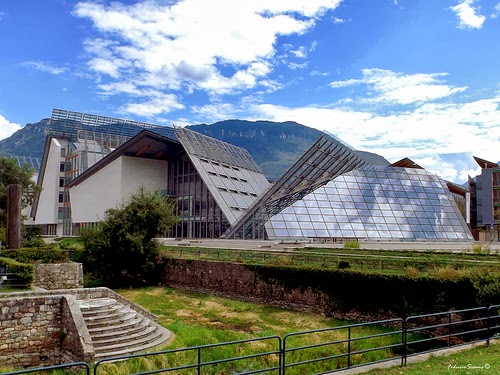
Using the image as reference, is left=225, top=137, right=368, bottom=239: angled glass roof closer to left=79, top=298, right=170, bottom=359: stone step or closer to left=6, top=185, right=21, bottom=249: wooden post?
left=6, top=185, right=21, bottom=249: wooden post

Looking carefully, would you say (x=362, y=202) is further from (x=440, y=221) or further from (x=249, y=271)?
(x=249, y=271)

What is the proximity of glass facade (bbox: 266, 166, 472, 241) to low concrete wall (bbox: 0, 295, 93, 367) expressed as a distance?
2435cm

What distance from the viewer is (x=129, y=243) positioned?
29.5 m

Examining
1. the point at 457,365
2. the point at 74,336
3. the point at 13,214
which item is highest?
the point at 13,214

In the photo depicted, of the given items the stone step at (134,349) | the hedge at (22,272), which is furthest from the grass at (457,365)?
the hedge at (22,272)

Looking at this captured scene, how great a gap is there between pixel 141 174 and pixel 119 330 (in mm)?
42555

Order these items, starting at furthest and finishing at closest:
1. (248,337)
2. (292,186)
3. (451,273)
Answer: (292,186)
(451,273)
(248,337)

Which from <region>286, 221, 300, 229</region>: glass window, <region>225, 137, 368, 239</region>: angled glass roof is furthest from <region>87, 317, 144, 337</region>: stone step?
<region>225, 137, 368, 239</region>: angled glass roof

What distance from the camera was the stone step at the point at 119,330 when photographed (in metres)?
14.7

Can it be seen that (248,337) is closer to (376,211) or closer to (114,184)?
(376,211)

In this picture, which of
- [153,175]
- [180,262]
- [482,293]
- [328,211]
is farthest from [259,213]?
[482,293]

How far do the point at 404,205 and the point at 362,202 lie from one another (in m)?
4.48

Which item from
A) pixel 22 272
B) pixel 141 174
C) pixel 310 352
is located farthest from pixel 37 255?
pixel 141 174

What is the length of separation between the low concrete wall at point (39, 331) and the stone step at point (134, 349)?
0.66 m
